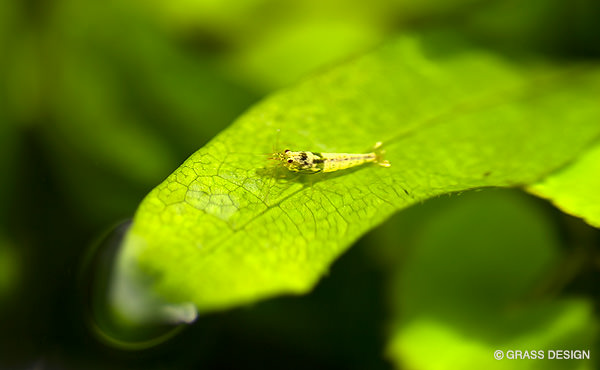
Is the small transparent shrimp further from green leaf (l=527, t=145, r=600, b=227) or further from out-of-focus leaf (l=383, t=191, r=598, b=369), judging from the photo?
out-of-focus leaf (l=383, t=191, r=598, b=369)

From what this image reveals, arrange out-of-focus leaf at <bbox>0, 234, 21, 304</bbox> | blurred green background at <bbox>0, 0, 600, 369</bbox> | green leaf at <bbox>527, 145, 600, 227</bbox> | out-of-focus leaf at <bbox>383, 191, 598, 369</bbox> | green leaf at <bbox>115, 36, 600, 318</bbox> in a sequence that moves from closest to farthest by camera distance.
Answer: green leaf at <bbox>115, 36, 600, 318</bbox> → green leaf at <bbox>527, 145, 600, 227</bbox> → out-of-focus leaf at <bbox>383, 191, 598, 369</bbox> → blurred green background at <bbox>0, 0, 600, 369</bbox> → out-of-focus leaf at <bbox>0, 234, 21, 304</bbox>

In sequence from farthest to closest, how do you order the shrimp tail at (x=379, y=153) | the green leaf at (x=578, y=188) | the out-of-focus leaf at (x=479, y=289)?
the out-of-focus leaf at (x=479, y=289), the shrimp tail at (x=379, y=153), the green leaf at (x=578, y=188)

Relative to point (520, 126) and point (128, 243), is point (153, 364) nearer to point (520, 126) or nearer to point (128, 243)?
point (128, 243)

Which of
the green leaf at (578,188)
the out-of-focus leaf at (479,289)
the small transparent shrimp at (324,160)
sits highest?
the small transparent shrimp at (324,160)

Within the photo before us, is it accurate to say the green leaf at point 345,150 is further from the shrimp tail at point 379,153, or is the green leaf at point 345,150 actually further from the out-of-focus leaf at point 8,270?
the out-of-focus leaf at point 8,270

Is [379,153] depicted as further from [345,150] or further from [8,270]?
[8,270]

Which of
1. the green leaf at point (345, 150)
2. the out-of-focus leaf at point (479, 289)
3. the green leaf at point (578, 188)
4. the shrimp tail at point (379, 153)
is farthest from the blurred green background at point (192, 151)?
the shrimp tail at point (379, 153)

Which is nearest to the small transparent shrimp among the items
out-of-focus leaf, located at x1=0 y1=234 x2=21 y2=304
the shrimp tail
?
the shrimp tail
